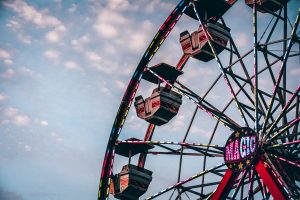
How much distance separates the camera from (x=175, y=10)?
49.1 feet

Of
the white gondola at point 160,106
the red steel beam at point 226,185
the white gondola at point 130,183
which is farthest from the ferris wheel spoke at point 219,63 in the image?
the white gondola at point 130,183

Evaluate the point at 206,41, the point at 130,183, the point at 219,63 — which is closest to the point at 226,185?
the point at 219,63

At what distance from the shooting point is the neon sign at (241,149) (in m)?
→ 11.1

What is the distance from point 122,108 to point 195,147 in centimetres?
336

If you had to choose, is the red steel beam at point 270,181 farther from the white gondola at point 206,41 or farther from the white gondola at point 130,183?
the white gondola at point 130,183

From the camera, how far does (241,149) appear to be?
11.4m

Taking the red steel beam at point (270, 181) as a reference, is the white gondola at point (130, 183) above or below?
above

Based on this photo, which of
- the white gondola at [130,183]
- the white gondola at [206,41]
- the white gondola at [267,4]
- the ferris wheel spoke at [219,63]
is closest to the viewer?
the ferris wheel spoke at [219,63]

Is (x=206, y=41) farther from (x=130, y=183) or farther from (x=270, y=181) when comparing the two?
(x=270, y=181)

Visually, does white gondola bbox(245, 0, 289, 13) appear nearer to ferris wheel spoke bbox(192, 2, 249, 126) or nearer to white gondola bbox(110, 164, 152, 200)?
ferris wheel spoke bbox(192, 2, 249, 126)

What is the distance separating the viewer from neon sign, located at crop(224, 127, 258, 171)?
11133 millimetres

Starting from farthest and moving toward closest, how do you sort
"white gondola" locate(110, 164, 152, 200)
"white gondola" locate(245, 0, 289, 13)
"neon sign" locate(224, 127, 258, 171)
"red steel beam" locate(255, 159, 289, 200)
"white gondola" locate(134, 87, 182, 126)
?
1. "white gondola" locate(110, 164, 152, 200)
2. "white gondola" locate(134, 87, 182, 126)
3. "white gondola" locate(245, 0, 289, 13)
4. "neon sign" locate(224, 127, 258, 171)
5. "red steel beam" locate(255, 159, 289, 200)

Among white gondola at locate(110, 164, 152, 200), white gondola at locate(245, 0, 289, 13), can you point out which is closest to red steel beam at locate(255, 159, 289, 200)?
white gondola at locate(245, 0, 289, 13)

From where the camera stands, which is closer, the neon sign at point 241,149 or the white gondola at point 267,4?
the neon sign at point 241,149
